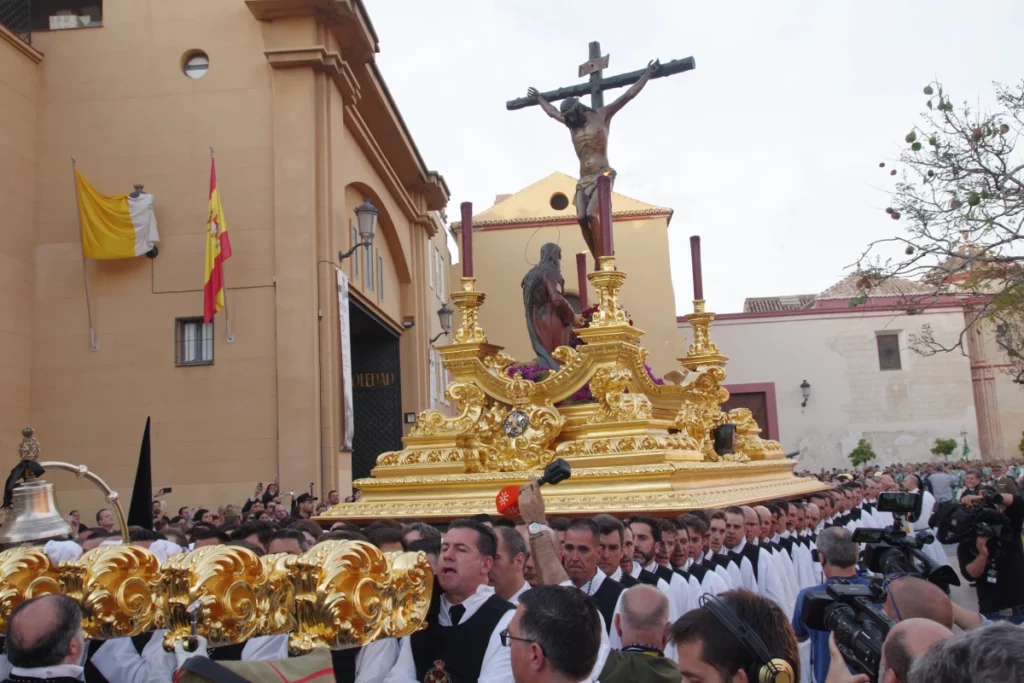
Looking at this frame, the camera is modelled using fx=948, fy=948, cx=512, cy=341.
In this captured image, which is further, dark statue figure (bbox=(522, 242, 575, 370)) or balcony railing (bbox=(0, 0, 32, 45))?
balcony railing (bbox=(0, 0, 32, 45))

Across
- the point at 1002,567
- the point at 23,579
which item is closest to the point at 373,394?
the point at 1002,567

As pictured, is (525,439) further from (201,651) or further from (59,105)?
(59,105)

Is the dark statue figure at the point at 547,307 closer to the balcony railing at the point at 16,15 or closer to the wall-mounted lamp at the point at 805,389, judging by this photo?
the balcony railing at the point at 16,15

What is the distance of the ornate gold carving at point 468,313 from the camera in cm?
763

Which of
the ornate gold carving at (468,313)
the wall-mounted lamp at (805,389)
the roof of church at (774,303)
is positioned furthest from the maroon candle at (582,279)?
the roof of church at (774,303)

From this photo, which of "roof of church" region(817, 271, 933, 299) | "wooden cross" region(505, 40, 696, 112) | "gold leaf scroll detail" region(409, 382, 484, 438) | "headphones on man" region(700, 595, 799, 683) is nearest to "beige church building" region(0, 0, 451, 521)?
"wooden cross" region(505, 40, 696, 112)

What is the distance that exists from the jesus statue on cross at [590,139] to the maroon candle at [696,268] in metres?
1.16

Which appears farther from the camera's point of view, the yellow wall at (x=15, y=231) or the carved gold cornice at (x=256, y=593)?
the yellow wall at (x=15, y=231)

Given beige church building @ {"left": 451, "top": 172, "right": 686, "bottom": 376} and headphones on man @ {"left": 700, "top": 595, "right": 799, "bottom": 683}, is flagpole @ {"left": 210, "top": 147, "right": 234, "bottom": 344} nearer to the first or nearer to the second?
headphones on man @ {"left": 700, "top": 595, "right": 799, "bottom": 683}

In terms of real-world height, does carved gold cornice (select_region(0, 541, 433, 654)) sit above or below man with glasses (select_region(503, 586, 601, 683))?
above

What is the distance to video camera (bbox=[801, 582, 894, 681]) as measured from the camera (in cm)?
233

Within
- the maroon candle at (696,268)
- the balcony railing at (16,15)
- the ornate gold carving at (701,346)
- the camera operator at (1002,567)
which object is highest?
the balcony railing at (16,15)

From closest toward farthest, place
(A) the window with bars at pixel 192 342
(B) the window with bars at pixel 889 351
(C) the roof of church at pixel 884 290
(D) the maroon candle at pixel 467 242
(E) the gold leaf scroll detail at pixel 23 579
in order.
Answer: (E) the gold leaf scroll detail at pixel 23 579, (D) the maroon candle at pixel 467 242, (A) the window with bars at pixel 192 342, (C) the roof of church at pixel 884 290, (B) the window with bars at pixel 889 351

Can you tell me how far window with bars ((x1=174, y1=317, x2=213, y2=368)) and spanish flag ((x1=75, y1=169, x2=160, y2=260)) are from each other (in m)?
1.17
